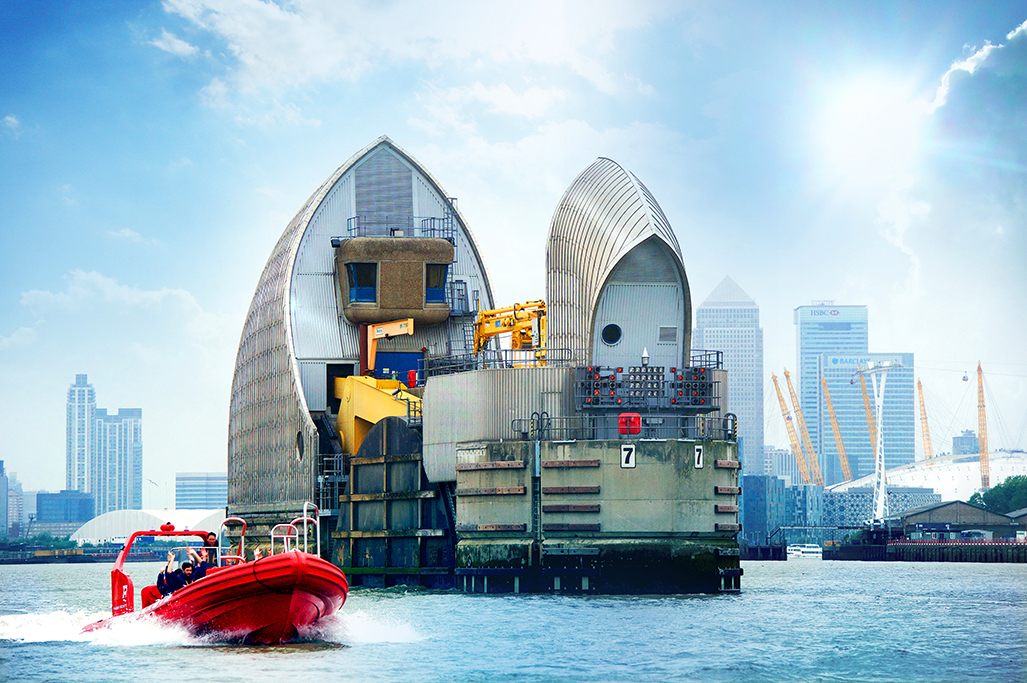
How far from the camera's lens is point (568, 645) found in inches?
1642

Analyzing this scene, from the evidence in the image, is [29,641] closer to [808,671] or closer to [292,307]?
[808,671]

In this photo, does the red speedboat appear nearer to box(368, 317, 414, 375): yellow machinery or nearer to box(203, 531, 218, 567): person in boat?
box(203, 531, 218, 567): person in boat

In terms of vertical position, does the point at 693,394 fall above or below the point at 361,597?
above

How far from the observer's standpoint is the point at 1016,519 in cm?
19488

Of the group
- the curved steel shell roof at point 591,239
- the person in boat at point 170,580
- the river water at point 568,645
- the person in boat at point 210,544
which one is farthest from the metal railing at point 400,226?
the person in boat at point 170,580

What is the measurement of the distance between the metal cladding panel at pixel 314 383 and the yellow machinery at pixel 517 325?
947 cm

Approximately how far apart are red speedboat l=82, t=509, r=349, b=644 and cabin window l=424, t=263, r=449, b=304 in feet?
150

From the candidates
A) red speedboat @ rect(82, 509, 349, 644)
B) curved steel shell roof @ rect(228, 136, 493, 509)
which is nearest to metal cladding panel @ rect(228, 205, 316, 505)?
curved steel shell roof @ rect(228, 136, 493, 509)

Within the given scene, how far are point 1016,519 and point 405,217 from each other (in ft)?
431

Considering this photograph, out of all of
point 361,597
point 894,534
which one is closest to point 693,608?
point 361,597

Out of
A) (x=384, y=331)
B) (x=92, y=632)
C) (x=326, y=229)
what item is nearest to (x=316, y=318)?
(x=384, y=331)

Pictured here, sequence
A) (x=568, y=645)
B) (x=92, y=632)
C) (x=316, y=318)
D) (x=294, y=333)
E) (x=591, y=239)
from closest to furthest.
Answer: (x=568, y=645), (x=92, y=632), (x=591, y=239), (x=294, y=333), (x=316, y=318)

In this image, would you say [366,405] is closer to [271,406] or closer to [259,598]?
[271,406]

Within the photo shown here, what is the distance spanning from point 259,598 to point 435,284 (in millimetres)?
48277
